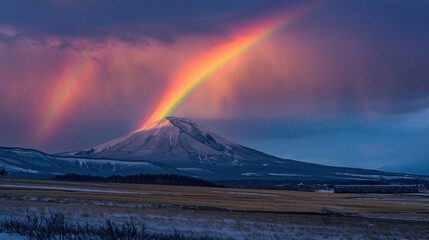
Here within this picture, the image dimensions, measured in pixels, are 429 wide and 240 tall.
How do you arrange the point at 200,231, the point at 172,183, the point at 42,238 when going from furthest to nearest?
the point at 172,183, the point at 200,231, the point at 42,238

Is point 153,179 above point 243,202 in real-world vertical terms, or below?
above

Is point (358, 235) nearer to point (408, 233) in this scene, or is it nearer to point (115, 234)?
point (408, 233)

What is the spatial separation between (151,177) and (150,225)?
154m

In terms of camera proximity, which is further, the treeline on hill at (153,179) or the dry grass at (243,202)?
the treeline on hill at (153,179)

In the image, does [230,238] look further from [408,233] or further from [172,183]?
[172,183]

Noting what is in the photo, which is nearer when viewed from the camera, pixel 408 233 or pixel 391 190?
pixel 408 233

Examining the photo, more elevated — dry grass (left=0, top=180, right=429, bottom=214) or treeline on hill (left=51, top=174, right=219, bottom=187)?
treeline on hill (left=51, top=174, right=219, bottom=187)

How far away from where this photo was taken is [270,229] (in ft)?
113

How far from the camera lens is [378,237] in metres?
31.8

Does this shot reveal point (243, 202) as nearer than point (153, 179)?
Yes

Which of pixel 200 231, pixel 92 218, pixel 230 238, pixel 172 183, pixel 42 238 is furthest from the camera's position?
pixel 172 183

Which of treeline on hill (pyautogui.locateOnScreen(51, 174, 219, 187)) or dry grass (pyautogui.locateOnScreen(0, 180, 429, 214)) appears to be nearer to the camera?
dry grass (pyautogui.locateOnScreen(0, 180, 429, 214))

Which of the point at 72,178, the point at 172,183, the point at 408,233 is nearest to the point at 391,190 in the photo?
the point at 172,183

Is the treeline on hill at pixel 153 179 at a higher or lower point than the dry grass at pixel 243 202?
higher
